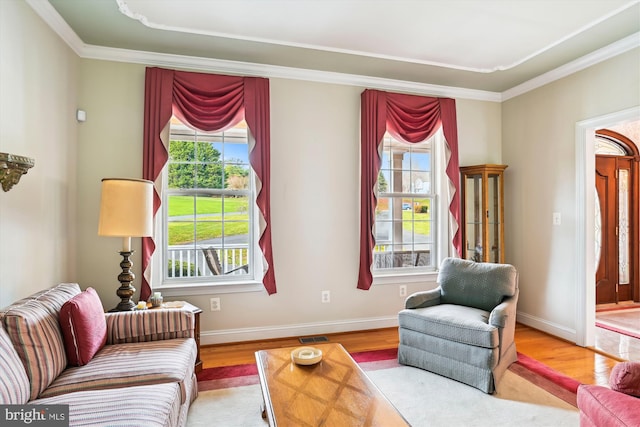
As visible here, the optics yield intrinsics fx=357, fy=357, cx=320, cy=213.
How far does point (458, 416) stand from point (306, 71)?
3.21m

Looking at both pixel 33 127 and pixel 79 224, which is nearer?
pixel 33 127

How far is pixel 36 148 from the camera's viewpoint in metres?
2.50

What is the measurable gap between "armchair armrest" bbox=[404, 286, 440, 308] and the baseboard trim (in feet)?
4.92

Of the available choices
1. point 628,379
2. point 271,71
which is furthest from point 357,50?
point 628,379

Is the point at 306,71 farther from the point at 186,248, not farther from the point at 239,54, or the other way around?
the point at 186,248

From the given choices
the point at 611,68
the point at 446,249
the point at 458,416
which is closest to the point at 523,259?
the point at 446,249

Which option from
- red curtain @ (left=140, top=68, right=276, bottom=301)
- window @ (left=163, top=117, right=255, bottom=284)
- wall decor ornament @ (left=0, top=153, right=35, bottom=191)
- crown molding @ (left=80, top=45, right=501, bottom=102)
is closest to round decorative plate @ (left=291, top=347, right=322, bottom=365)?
red curtain @ (left=140, top=68, right=276, bottom=301)

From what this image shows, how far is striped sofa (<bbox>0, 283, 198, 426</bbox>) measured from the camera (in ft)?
4.85

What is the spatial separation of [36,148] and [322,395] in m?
2.52

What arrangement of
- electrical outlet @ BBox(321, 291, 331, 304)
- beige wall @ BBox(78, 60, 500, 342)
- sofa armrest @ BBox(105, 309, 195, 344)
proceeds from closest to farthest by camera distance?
sofa armrest @ BBox(105, 309, 195, 344), beige wall @ BBox(78, 60, 500, 342), electrical outlet @ BBox(321, 291, 331, 304)

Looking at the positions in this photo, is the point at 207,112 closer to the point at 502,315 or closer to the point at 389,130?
the point at 389,130

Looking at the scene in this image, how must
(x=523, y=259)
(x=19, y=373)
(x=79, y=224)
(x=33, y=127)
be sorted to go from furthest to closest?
(x=523, y=259), (x=79, y=224), (x=33, y=127), (x=19, y=373)

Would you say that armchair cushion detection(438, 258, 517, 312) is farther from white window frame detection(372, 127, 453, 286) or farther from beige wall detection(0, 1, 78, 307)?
beige wall detection(0, 1, 78, 307)

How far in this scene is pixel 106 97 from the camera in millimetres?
3197
